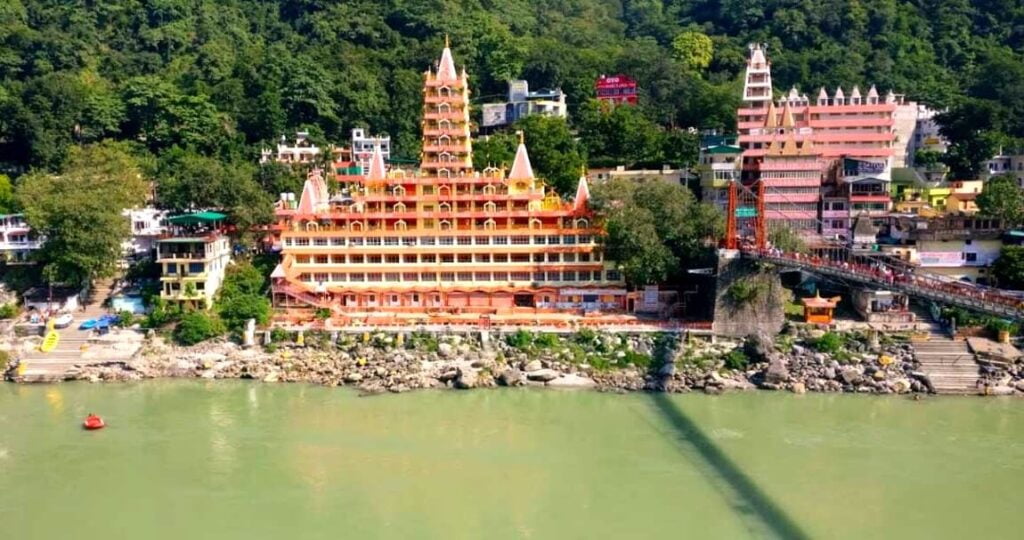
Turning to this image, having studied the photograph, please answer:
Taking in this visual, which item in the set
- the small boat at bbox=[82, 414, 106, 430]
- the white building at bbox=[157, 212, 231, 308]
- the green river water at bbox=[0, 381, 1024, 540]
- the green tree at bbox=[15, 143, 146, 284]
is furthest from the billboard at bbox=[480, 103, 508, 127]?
the small boat at bbox=[82, 414, 106, 430]

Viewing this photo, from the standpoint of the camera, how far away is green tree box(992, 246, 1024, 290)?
102ft

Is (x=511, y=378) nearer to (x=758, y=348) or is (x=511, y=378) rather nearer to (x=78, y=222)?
(x=758, y=348)

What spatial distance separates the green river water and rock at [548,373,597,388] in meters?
0.45

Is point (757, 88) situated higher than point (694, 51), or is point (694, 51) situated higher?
point (694, 51)

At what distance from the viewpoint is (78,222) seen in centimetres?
3192

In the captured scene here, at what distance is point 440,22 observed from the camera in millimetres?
60719

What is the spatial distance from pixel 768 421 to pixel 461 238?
542 inches

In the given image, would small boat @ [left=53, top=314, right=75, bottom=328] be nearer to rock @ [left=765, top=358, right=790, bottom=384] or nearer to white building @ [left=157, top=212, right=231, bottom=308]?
white building @ [left=157, top=212, right=231, bottom=308]

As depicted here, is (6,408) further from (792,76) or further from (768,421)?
(792,76)

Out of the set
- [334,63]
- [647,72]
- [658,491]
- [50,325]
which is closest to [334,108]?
[334,63]

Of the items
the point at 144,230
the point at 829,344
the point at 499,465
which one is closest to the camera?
the point at 499,465

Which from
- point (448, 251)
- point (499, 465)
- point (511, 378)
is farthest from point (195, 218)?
point (499, 465)

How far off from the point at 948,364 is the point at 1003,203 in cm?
1019

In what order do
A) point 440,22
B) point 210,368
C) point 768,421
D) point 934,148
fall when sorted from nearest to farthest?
point 768,421, point 210,368, point 934,148, point 440,22
